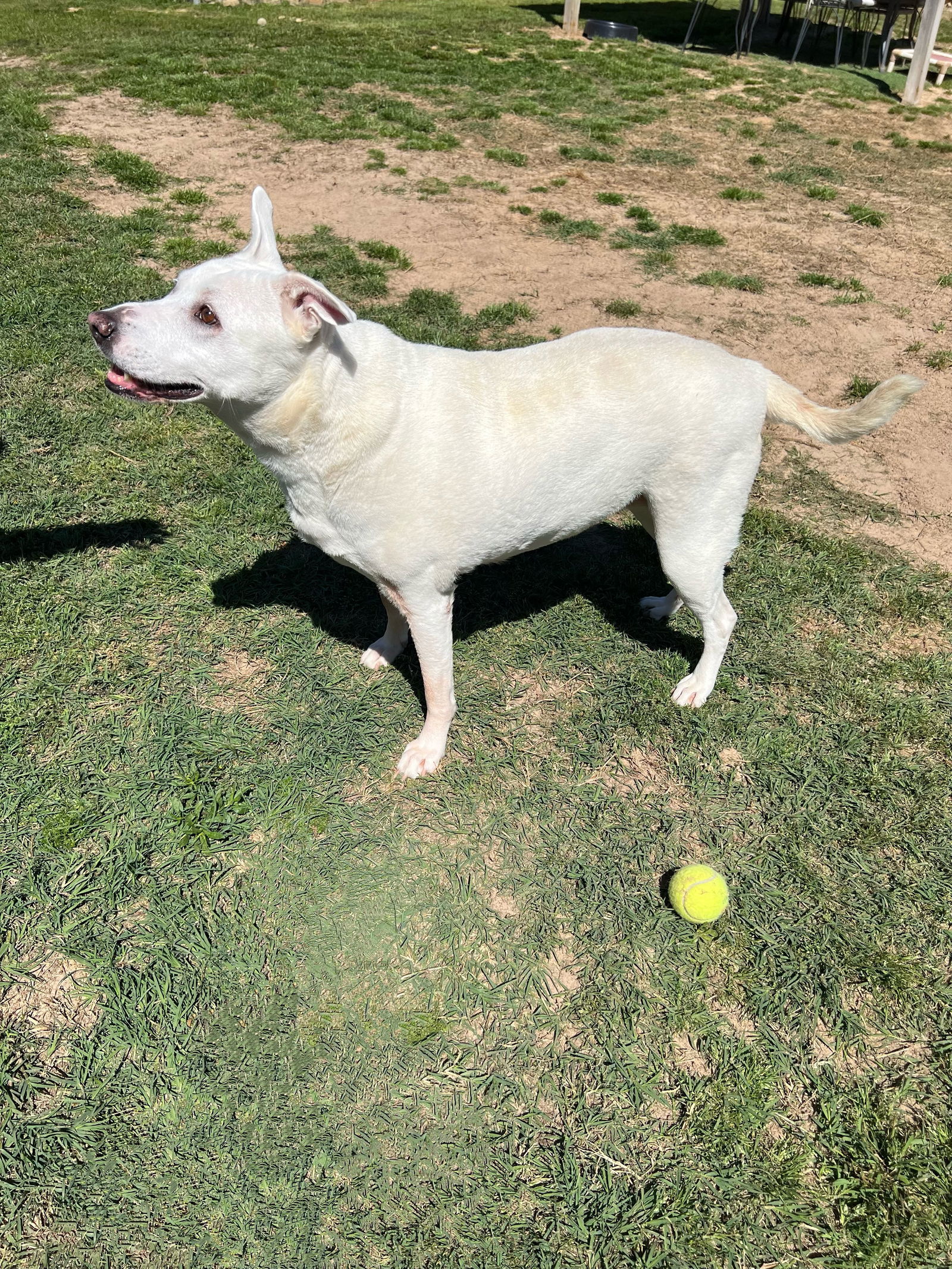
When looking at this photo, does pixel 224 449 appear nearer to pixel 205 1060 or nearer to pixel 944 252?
pixel 205 1060

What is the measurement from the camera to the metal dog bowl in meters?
17.0

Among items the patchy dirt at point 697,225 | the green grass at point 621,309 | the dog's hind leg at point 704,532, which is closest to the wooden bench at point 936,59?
the patchy dirt at point 697,225

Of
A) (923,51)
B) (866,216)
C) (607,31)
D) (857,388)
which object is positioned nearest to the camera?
(857,388)

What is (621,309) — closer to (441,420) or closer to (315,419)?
(441,420)

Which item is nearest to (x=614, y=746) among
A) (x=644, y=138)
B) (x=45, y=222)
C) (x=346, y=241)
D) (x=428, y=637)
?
(x=428, y=637)

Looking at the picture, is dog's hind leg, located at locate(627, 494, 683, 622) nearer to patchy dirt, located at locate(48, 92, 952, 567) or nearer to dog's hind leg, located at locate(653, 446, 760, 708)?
dog's hind leg, located at locate(653, 446, 760, 708)

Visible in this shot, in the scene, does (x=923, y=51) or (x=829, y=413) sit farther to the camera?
(x=923, y=51)

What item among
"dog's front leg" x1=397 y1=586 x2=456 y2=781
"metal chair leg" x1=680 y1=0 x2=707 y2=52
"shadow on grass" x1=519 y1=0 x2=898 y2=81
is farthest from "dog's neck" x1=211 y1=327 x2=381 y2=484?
"metal chair leg" x1=680 y1=0 x2=707 y2=52

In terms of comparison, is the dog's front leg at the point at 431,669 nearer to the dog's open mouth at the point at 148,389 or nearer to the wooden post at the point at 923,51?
the dog's open mouth at the point at 148,389

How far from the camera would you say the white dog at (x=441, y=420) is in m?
2.53

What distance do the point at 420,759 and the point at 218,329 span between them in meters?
1.90

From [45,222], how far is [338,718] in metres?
7.20

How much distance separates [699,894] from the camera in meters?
2.92

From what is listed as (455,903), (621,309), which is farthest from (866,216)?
(455,903)
